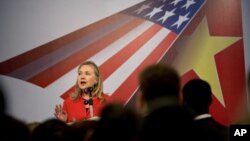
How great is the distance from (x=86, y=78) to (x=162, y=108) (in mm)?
2557

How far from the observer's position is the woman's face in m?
4.46

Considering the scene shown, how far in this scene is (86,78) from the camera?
4465 millimetres

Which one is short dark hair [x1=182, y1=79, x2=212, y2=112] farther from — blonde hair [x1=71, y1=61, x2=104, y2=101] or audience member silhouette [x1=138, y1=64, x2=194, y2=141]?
blonde hair [x1=71, y1=61, x2=104, y2=101]

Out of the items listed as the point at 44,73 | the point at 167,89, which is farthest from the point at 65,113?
the point at 167,89

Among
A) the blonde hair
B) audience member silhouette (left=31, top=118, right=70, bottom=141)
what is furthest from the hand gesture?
audience member silhouette (left=31, top=118, right=70, bottom=141)

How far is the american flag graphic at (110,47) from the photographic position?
4.91 m

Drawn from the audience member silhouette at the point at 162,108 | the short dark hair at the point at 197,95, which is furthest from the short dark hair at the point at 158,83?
the short dark hair at the point at 197,95

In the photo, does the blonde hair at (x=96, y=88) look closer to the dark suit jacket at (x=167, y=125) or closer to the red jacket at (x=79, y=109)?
the red jacket at (x=79, y=109)

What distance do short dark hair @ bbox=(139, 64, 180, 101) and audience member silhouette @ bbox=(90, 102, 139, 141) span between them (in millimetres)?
165

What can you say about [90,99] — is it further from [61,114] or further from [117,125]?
[117,125]

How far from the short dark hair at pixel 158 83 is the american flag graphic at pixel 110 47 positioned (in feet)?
9.17

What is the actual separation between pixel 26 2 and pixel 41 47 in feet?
1.55

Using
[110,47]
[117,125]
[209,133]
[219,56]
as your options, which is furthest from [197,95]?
[110,47]

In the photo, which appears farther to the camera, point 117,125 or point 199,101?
point 199,101
